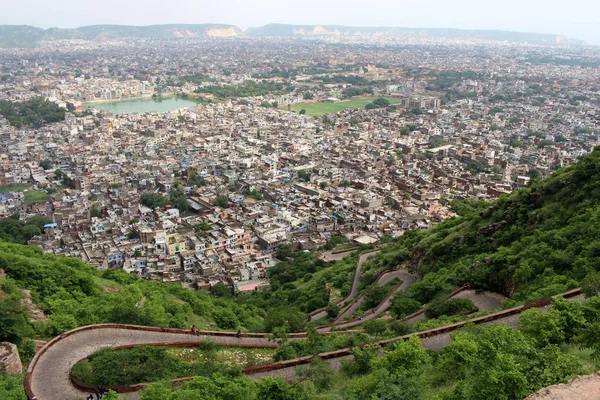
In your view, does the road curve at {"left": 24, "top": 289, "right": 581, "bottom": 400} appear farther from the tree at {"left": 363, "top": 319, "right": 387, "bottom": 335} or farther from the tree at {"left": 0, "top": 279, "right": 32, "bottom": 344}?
the tree at {"left": 363, "top": 319, "right": 387, "bottom": 335}

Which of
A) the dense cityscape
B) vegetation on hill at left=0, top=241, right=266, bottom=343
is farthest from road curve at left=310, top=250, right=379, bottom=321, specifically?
vegetation on hill at left=0, top=241, right=266, bottom=343

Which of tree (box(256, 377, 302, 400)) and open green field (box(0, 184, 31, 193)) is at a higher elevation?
tree (box(256, 377, 302, 400))

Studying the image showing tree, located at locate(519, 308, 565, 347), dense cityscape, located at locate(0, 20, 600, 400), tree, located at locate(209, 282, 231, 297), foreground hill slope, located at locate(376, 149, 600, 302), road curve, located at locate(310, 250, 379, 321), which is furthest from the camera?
tree, located at locate(209, 282, 231, 297)

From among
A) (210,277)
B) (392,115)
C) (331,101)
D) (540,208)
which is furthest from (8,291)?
(331,101)

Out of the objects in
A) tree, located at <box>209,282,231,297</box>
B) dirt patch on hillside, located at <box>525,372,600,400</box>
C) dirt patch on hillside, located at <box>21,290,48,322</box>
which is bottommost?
tree, located at <box>209,282,231,297</box>

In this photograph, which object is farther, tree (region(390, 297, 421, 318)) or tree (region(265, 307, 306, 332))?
tree (region(390, 297, 421, 318))

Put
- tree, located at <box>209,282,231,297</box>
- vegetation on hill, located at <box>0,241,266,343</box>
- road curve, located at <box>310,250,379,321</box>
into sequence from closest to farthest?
1. vegetation on hill, located at <box>0,241,266,343</box>
2. road curve, located at <box>310,250,379,321</box>
3. tree, located at <box>209,282,231,297</box>

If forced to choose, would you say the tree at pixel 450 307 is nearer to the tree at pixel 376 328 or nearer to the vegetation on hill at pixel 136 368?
the tree at pixel 376 328

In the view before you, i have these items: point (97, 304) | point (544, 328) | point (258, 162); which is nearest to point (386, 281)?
point (97, 304)

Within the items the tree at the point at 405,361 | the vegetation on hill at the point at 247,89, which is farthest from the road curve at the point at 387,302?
the vegetation on hill at the point at 247,89
